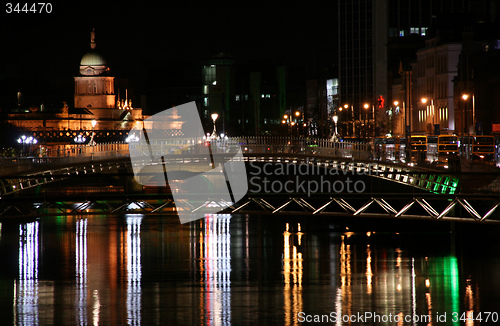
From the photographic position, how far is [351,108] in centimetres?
13838

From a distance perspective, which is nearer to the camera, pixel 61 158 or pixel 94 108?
pixel 61 158

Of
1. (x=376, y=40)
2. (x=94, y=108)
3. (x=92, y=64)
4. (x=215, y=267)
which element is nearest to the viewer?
(x=215, y=267)

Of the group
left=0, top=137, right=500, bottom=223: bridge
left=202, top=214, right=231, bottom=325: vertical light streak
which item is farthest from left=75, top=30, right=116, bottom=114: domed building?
left=202, top=214, right=231, bottom=325: vertical light streak

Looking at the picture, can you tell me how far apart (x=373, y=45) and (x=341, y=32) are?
7.72 m

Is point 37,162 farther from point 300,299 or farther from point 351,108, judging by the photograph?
point 351,108

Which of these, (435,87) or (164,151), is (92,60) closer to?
(435,87)

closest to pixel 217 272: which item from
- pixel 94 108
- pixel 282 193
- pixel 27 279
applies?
pixel 282 193

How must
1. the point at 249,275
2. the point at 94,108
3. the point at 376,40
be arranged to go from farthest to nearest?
the point at 94,108
the point at 376,40
the point at 249,275

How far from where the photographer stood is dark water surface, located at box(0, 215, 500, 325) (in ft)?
96.2

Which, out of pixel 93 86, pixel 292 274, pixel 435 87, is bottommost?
pixel 292 274

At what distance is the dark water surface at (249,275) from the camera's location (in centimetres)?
2931

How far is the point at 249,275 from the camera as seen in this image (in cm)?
3841

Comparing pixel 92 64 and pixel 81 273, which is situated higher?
pixel 92 64

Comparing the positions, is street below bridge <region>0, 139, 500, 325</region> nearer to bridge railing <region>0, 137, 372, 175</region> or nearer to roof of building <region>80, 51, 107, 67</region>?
bridge railing <region>0, 137, 372, 175</region>
